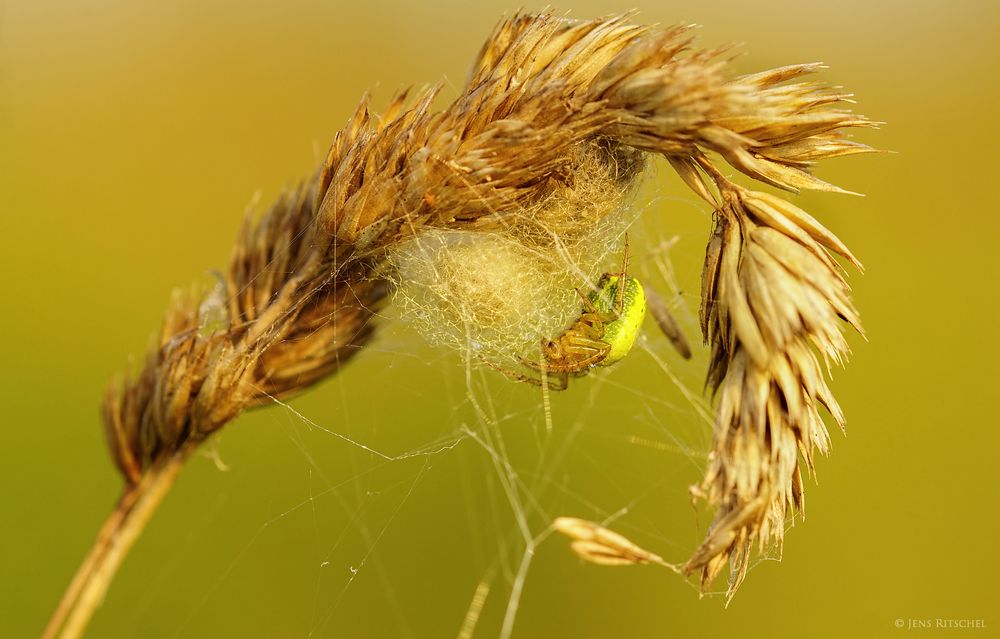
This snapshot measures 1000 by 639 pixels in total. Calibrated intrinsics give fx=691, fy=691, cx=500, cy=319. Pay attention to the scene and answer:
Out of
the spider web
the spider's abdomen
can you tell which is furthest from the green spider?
the spider web

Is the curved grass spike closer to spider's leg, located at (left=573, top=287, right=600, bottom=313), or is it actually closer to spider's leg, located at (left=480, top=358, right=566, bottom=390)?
spider's leg, located at (left=573, top=287, right=600, bottom=313)

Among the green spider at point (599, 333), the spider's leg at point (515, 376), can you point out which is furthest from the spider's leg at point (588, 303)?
the spider's leg at point (515, 376)

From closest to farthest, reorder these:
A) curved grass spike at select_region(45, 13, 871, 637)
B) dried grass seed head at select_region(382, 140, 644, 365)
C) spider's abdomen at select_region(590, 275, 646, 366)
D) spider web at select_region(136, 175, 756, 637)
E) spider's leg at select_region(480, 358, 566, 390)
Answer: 1. curved grass spike at select_region(45, 13, 871, 637)
2. dried grass seed head at select_region(382, 140, 644, 365)
3. spider's abdomen at select_region(590, 275, 646, 366)
4. spider's leg at select_region(480, 358, 566, 390)
5. spider web at select_region(136, 175, 756, 637)

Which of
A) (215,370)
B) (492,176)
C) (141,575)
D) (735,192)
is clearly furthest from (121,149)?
(735,192)

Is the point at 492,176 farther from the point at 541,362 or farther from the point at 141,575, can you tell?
the point at 141,575

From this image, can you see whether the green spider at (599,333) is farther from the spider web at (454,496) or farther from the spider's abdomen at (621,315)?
the spider web at (454,496)

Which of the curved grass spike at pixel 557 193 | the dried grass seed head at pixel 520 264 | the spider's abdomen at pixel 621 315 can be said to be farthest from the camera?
the spider's abdomen at pixel 621 315
